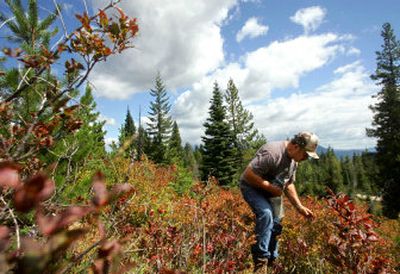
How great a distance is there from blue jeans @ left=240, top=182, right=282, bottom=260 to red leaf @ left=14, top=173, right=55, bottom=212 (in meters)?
4.18

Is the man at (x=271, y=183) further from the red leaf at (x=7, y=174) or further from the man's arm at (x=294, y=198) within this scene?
the red leaf at (x=7, y=174)

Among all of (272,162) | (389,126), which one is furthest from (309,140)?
(389,126)

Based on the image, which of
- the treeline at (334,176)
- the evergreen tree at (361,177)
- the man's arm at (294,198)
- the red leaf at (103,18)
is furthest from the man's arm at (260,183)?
the evergreen tree at (361,177)

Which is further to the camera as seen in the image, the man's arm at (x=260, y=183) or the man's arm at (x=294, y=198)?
the man's arm at (x=294, y=198)

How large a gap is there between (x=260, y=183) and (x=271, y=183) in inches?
13.0

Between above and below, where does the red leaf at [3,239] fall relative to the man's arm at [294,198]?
above

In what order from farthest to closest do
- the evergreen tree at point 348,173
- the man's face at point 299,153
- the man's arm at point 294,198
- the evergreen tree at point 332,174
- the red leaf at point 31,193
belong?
the evergreen tree at point 348,173, the evergreen tree at point 332,174, the man's arm at point 294,198, the man's face at point 299,153, the red leaf at point 31,193

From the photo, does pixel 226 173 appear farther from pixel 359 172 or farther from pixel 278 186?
pixel 359 172

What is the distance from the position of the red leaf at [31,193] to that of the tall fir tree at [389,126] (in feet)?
89.2

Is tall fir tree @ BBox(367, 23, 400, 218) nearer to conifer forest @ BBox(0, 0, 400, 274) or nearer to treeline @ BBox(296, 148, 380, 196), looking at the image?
conifer forest @ BBox(0, 0, 400, 274)

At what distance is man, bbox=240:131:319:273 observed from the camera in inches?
176

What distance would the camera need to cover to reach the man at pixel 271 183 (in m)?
4.46

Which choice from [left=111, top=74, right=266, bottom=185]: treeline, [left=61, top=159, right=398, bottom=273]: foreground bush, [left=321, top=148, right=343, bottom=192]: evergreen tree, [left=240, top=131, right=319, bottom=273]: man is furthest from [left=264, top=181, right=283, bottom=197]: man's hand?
[left=321, top=148, right=343, bottom=192]: evergreen tree

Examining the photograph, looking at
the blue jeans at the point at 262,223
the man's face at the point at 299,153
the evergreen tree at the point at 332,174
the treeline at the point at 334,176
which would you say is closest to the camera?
the blue jeans at the point at 262,223
